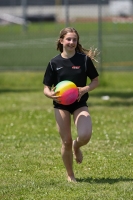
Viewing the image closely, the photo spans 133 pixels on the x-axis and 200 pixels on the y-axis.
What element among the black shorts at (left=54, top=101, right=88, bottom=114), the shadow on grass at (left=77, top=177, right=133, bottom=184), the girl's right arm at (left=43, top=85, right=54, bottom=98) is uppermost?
the girl's right arm at (left=43, top=85, right=54, bottom=98)

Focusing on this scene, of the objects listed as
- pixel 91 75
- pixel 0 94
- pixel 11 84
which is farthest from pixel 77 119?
pixel 11 84

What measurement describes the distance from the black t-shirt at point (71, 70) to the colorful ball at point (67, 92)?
0.20m

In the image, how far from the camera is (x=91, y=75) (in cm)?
835

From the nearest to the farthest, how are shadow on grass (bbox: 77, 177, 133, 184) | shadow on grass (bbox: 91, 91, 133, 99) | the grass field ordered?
shadow on grass (bbox: 77, 177, 133, 184)
shadow on grass (bbox: 91, 91, 133, 99)
the grass field

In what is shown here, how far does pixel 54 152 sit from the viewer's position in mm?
10445

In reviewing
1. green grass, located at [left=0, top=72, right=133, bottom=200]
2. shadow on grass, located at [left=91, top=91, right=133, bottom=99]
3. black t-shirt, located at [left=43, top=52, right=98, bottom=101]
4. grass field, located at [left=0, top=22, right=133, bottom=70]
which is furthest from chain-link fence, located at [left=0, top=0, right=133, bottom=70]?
black t-shirt, located at [left=43, top=52, right=98, bottom=101]

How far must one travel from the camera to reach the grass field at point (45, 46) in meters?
24.0

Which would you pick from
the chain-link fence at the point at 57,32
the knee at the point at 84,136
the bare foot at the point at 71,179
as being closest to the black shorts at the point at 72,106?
the knee at the point at 84,136

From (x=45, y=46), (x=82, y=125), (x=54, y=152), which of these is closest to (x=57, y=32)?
(x=45, y=46)

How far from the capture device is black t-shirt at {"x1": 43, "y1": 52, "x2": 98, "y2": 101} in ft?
27.0

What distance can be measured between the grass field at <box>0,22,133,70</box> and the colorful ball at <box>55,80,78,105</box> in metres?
11.4

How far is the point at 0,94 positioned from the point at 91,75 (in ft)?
33.0

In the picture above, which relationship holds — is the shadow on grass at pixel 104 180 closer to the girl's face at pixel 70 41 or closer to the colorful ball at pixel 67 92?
the colorful ball at pixel 67 92

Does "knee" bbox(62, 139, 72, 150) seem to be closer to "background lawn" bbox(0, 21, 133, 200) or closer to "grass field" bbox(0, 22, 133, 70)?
"background lawn" bbox(0, 21, 133, 200)
